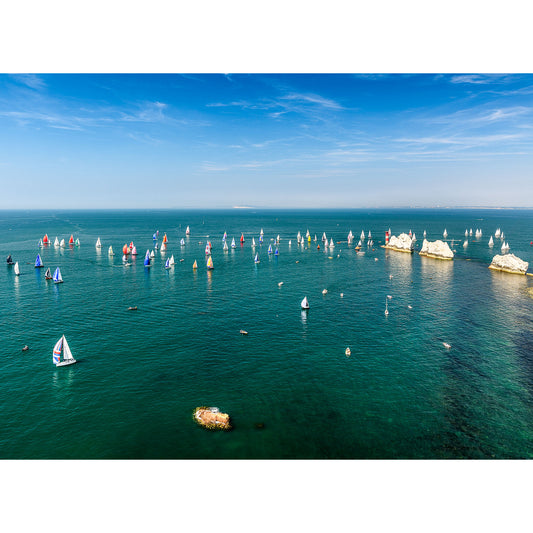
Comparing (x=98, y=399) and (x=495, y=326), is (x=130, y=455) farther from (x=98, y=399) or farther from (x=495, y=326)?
(x=495, y=326)

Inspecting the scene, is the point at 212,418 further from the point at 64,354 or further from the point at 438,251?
the point at 438,251

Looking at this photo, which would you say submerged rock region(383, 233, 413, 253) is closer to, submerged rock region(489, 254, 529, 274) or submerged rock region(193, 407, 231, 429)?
submerged rock region(489, 254, 529, 274)

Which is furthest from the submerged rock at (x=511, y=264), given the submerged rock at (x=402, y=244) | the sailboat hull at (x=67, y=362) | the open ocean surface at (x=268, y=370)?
the sailboat hull at (x=67, y=362)

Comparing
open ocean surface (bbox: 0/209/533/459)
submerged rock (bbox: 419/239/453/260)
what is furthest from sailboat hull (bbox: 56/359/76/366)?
submerged rock (bbox: 419/239/453/260)

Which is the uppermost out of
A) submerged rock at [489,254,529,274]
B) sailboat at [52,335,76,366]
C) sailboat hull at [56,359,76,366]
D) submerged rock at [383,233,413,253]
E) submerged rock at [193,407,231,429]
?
submerged rock at [383,233,413,253]

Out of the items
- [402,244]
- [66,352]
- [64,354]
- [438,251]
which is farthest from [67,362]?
[402,244]

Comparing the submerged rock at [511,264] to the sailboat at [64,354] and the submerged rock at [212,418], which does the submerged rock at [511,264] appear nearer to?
the submerged rock at [212,418]
